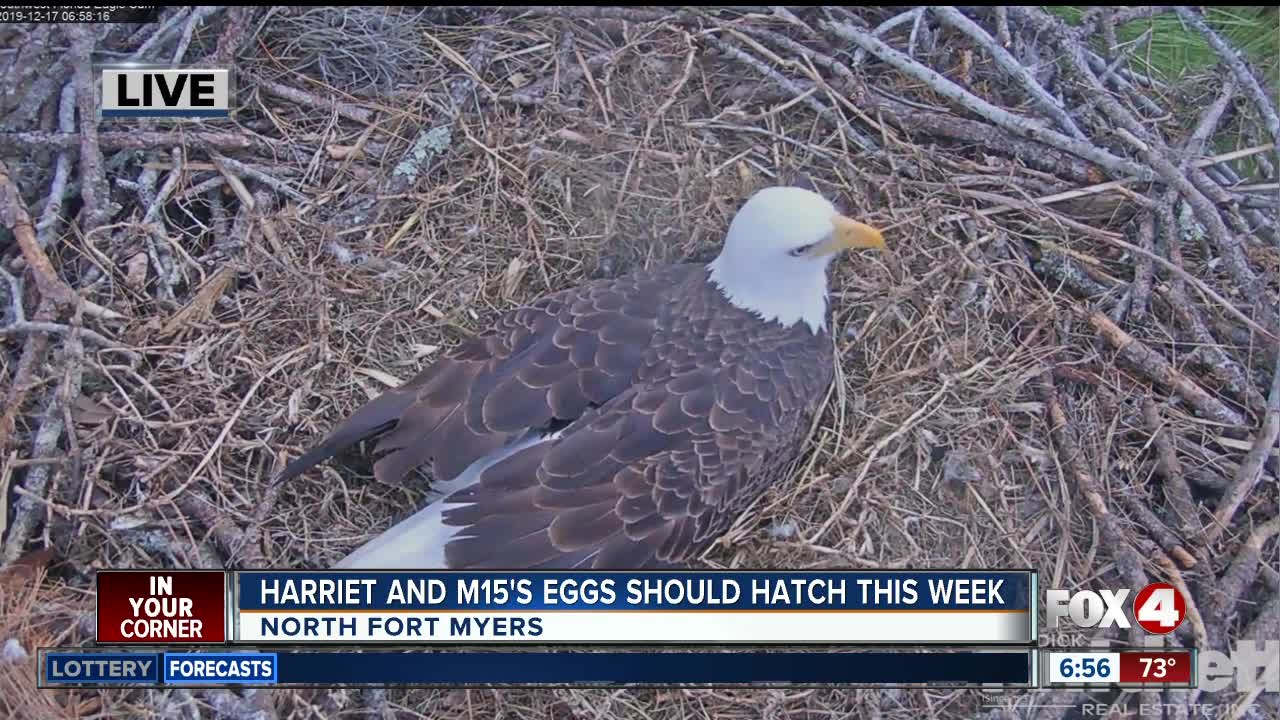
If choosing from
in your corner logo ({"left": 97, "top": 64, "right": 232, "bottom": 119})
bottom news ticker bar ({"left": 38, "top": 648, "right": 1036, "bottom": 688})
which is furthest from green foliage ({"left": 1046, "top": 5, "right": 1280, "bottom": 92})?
in your corner logo ({"left": 97, "top": 64, "right": 232, "bottom": 119})

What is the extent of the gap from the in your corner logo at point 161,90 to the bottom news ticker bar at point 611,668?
3.86ft

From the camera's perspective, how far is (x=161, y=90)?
7.91 feet

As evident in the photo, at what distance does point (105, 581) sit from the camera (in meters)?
2.27

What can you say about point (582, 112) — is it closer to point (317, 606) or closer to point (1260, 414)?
point (317, 606)

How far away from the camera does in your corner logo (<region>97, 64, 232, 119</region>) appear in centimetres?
240

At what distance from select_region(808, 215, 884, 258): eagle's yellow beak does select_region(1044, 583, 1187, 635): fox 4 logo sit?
81cm

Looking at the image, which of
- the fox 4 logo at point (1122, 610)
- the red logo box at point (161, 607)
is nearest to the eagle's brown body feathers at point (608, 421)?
the red logo box at point (161, 607)

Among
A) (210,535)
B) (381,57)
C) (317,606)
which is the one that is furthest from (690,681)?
(381,57)

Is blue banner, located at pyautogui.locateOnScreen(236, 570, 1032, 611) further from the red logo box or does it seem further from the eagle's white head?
the eagle's white head

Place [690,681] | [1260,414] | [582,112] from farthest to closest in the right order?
[582,112], [1260,414], [690,681]

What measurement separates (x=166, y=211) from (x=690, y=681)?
1.57 metres

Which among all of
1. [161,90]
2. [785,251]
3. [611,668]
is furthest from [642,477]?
[161,90]

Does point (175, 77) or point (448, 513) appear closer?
point (448, 513)

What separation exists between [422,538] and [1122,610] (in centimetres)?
144
